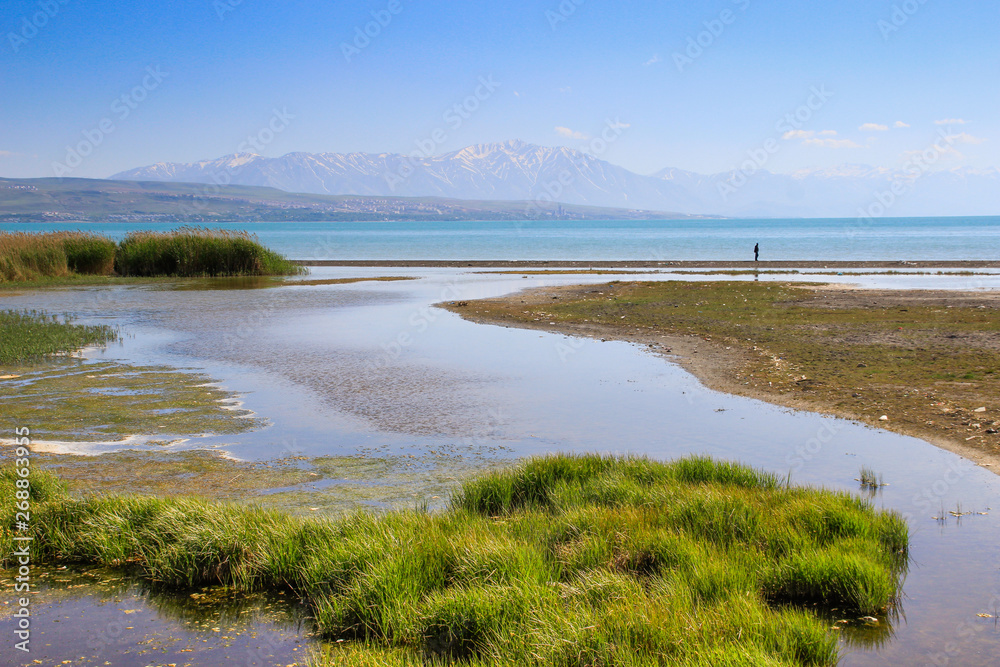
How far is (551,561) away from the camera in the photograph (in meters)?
5.67

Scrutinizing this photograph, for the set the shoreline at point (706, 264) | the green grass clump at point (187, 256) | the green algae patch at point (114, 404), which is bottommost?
the green algae patch at point (114, 404)

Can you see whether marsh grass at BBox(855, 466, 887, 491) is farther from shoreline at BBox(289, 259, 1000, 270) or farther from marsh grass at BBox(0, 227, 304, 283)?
shoreline at BBox(289, 259, 1000, 270)

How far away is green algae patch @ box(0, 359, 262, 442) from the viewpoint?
10180 millimetres

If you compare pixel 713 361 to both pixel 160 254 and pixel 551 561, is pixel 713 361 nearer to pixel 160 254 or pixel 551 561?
pixel 551 561

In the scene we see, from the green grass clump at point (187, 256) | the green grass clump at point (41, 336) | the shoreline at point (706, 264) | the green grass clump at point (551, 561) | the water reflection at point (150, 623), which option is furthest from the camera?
the shoreline at point (706, 264)

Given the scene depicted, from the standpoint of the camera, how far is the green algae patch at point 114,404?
10180 mm

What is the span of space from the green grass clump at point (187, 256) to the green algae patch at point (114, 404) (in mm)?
28033

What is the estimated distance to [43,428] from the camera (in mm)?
10180

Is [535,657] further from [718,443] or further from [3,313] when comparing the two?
[3,313]

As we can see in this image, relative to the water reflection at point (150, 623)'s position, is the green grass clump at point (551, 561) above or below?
above

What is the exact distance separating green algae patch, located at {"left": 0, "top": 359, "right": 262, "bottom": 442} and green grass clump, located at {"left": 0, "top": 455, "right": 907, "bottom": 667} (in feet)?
9.57

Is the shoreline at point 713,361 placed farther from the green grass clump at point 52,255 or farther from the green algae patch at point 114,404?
the green grass clump at point 52,255

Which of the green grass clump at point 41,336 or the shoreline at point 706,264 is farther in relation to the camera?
the shoreline at point 706,264
